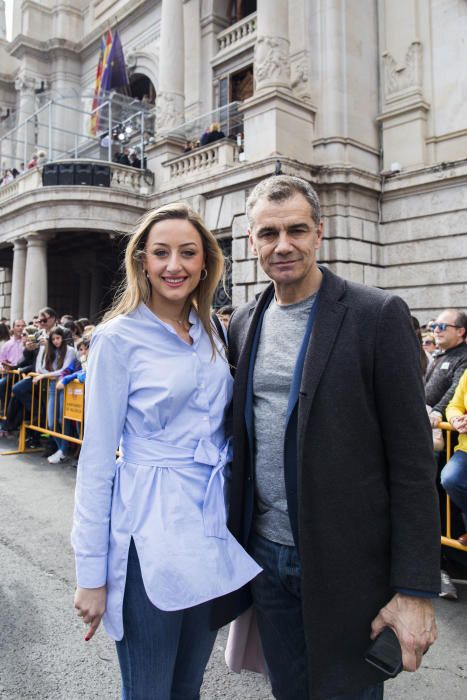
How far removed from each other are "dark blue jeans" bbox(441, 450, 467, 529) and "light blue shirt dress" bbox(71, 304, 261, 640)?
8.39 ft

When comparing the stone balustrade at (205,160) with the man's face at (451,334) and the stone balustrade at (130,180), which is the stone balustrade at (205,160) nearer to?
the stone balustrade at (130,180)

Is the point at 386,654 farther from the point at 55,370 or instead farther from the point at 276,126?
the point at 276,126

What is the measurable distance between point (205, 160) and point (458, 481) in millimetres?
11778

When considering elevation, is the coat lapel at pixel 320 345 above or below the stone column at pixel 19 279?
below

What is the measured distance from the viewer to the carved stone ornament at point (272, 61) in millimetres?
12148

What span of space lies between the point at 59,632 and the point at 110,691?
679 mm

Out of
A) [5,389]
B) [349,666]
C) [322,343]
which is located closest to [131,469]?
[322,343]

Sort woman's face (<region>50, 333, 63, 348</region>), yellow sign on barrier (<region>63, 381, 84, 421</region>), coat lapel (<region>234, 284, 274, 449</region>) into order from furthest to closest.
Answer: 1. woman's face (<region>50, 333, 63, 348</region>)
2. yellow sign on barrier (<region>63, 381, 84, 421</region>)
3. coat lapel (<region>234, 284, 274, 449</region>)

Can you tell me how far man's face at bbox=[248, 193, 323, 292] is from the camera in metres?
1.75

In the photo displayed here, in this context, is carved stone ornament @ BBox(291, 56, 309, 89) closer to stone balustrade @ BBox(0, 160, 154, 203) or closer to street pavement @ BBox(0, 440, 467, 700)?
stone balustrade @ BBox(0, 160, 154, 203)

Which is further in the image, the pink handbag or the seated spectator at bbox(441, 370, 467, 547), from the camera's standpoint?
the seated spectator at bbox(441, 370, 467, 547)

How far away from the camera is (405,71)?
13297 mm

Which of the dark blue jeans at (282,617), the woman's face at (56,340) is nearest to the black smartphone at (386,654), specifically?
the dark blue jeans at (282,617)

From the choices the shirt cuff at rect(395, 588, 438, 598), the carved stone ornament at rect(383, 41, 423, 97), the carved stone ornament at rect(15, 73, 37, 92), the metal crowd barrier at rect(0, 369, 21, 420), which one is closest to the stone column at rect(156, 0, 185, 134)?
the carved stone ornament at rect(383, 41, 423, 97)
